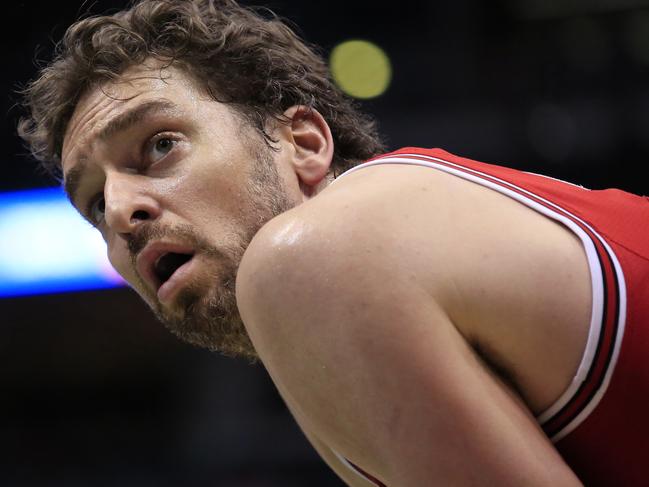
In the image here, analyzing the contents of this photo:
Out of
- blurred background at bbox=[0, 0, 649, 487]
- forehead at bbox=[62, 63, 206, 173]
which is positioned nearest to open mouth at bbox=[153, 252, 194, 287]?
forehead at bbox=[62, 63, 206, 173]

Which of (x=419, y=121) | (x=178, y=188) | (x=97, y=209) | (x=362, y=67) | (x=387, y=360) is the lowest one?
(x=419, y=121)

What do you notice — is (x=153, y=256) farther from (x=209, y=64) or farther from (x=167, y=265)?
(x=209, y=64)

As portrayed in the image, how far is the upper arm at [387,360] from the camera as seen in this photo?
0.95 metres

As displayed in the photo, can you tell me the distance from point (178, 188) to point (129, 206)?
0.10m

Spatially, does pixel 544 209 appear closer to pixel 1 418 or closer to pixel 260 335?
pixel 260 335

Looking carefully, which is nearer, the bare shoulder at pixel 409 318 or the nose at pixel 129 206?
the bare shoulder at pixel 409 318

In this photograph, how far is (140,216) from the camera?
5.13 ft

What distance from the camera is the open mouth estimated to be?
1.60 meters

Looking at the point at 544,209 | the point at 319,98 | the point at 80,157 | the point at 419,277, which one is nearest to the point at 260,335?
the point at 419,277

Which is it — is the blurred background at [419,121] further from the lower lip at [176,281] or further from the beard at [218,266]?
the lower lip at [176,281]

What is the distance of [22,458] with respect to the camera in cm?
622

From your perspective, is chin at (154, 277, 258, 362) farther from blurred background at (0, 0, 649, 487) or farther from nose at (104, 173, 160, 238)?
blurred background at (0, 0, 649, 487)

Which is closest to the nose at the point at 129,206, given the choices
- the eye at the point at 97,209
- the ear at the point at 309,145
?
the eye at the point at 97,209

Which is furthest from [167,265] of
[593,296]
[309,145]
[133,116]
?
[593,296]
